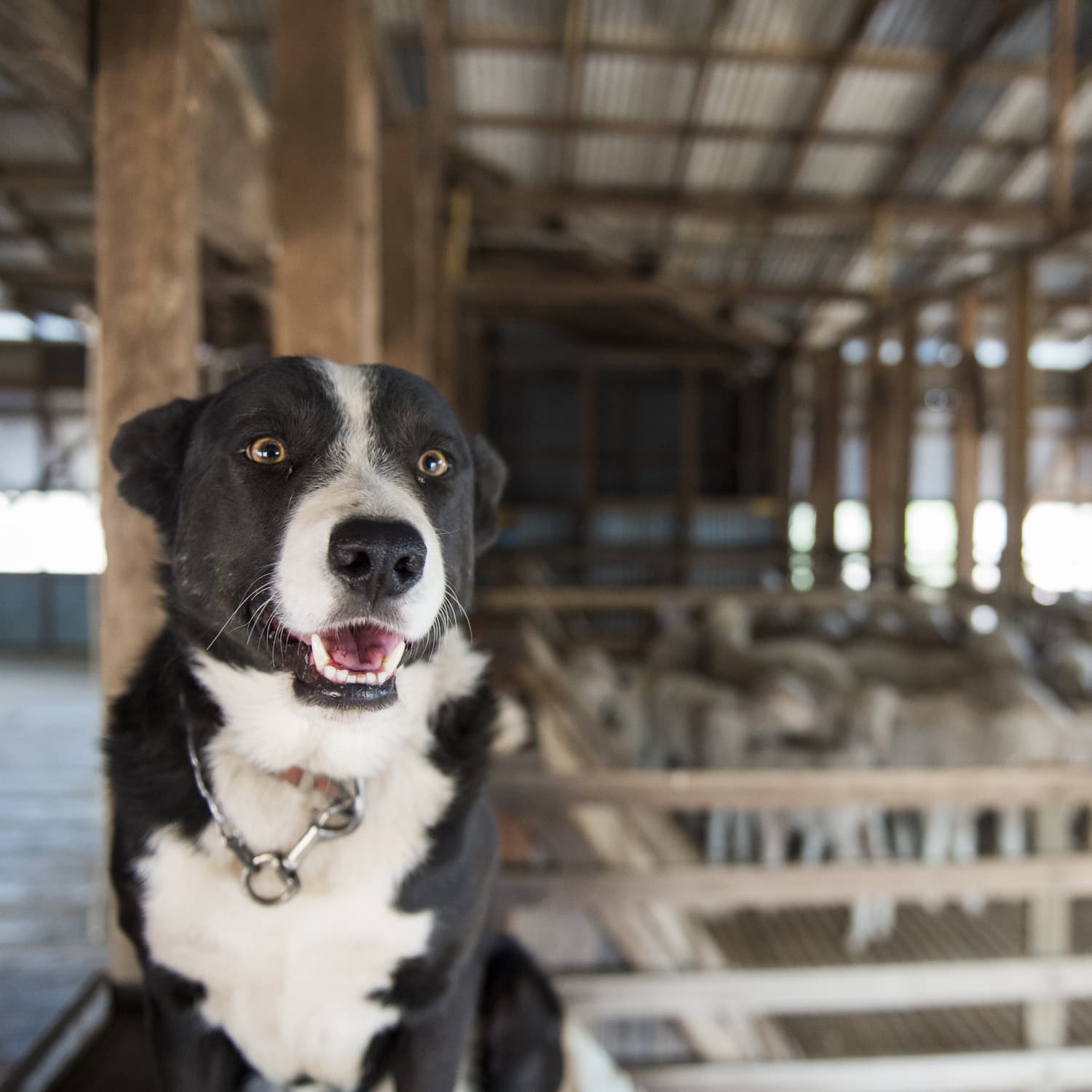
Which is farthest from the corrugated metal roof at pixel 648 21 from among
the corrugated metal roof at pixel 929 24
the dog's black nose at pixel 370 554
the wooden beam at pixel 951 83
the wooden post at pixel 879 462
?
the dog's black nose at pixel 370 554

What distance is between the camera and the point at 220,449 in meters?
1.11

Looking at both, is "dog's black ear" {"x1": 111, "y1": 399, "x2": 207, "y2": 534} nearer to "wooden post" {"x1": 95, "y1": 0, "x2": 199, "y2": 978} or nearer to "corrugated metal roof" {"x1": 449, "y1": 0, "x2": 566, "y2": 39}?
"wooden post" {"x1": 95, "y1": 0, "x2": 199, "y2": 978}

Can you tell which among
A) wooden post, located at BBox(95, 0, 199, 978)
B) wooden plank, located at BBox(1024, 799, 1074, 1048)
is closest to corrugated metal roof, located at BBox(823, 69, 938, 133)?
wooden plank, located at BBox(1024, 799, 1074, 1048)

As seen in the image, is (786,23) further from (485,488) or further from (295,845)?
(295,845)

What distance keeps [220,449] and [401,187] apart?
3685 mm

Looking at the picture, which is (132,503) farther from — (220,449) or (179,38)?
(179,38)

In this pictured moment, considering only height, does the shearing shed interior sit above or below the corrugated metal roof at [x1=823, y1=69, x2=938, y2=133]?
below

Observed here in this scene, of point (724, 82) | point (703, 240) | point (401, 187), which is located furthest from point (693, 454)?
point (401, 187)

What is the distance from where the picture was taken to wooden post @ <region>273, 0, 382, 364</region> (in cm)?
250

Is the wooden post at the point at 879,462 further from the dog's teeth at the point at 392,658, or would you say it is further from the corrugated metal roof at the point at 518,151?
the dog's teeth at the point at 392,658

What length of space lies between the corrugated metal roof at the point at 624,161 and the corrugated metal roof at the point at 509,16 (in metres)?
1.41

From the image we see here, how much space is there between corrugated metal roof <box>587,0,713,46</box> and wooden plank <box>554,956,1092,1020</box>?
7.37m

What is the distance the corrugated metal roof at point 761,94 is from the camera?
7773 millimetres

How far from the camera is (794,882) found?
2191 millimetres
